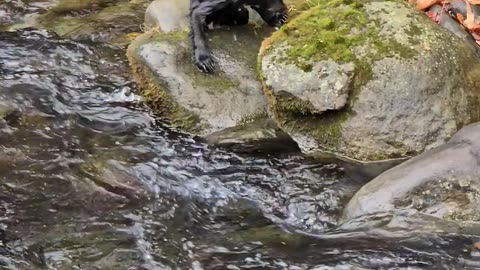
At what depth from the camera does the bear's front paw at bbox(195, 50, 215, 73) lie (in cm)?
601

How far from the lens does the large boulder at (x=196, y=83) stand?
5.86 meters

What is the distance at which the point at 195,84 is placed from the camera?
19.4ft

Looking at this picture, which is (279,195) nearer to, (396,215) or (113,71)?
(396,215)

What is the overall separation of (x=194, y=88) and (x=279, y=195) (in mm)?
1389

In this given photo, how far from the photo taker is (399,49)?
5543mm

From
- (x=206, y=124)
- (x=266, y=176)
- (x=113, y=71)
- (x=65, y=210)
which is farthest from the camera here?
(x=113, y=71)

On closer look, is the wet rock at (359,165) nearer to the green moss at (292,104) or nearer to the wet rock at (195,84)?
the green moss at (292,104)

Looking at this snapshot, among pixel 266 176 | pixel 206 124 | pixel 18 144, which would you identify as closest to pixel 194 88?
pixel 206 124

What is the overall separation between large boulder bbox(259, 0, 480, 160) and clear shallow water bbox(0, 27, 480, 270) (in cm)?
40

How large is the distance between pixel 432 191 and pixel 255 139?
63.8 inches

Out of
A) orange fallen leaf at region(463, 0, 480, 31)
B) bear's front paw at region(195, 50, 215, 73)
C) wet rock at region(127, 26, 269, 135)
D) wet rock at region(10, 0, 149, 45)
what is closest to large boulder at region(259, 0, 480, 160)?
wet rock at region(127, 26, 269, 135)

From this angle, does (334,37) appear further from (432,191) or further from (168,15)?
(168,15)

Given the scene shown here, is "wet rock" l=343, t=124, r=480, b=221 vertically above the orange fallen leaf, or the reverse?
the orange fallen leaf

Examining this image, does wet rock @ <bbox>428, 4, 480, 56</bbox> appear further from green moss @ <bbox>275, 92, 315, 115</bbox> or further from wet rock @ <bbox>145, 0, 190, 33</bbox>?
wet rock @ <bbox>145, 0, 190, 33</bbox>
